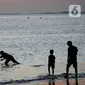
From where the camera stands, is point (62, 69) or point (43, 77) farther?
point (62, 69)

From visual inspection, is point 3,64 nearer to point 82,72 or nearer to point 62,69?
point 62,69

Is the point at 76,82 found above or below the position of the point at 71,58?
below

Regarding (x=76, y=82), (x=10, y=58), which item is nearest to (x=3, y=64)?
(x=10, y=58)

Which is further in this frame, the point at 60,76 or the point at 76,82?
the point at 60,76

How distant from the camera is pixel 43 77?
18.0 meters

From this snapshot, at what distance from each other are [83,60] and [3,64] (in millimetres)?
5301

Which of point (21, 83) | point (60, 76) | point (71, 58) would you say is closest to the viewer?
point (71, 58)

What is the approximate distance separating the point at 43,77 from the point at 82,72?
2.37 meters

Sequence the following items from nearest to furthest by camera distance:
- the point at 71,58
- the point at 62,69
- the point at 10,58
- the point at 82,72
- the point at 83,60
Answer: the point at 71,58 < the point at 82,72 < the point at 62,69 < the point at 10,58 < the point at 83,60

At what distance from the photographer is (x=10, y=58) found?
78.4ft

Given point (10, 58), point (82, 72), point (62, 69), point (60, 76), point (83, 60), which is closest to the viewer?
point (60, 76)

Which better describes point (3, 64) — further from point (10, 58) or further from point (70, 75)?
point (70, 75)

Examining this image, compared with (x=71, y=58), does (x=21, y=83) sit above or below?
below

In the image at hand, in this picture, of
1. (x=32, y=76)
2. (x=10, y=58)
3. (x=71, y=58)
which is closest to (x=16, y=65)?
(x=10, y=58)
